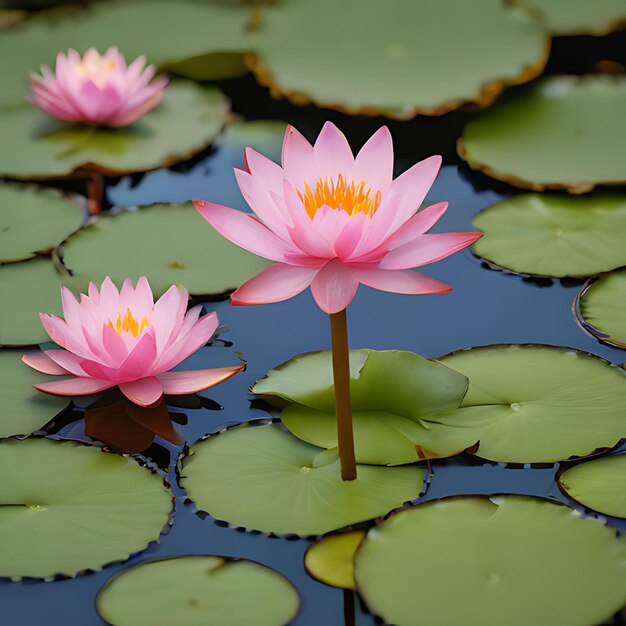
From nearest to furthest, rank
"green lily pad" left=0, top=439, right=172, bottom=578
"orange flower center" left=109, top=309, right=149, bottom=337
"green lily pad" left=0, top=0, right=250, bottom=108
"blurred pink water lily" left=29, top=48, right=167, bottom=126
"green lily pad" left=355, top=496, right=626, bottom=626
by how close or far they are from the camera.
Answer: "green lily pad" left=355, top=496, right=626, bottom=626 → "green lily pad" left=0, top=439, right=172, bottom=578 → "orange flower center" left=109, top=309, right=149, bottom=337 → "blurred pink water lily" left=29, top=48, right=167, bottom=126 → "green lily pad" left=0, top=0, right=250, bottom=108

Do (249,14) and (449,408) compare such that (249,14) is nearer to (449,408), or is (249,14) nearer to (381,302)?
(381,302)

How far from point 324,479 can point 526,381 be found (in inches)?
14.0

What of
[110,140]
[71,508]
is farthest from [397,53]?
[71,508]

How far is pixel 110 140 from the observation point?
2.15 m

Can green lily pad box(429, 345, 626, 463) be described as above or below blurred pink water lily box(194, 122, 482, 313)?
below

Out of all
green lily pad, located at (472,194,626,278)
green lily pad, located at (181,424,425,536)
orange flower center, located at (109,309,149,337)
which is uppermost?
orange flower center, located at (109,309,149,337)

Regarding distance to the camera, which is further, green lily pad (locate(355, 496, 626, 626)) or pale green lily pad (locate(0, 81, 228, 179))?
pale green lily pad (locate(0, 81, 228, 179))

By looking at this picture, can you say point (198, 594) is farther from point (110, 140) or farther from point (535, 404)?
point (110, 140)

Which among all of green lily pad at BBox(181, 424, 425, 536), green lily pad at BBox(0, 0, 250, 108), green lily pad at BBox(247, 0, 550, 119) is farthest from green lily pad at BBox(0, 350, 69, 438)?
green lily pad at BBox(0, 0, 250, 108)

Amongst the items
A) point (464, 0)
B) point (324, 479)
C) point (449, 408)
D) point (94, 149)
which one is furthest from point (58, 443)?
point (464, 0)

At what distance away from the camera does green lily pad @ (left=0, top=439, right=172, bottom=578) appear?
3.69ft

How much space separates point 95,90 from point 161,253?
583 millimetres

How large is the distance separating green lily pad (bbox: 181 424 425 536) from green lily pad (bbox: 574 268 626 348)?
44 cm

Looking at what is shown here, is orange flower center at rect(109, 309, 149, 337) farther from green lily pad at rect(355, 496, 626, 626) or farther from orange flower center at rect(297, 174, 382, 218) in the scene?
green lily pad at rect(355, 496, 626, 626)
